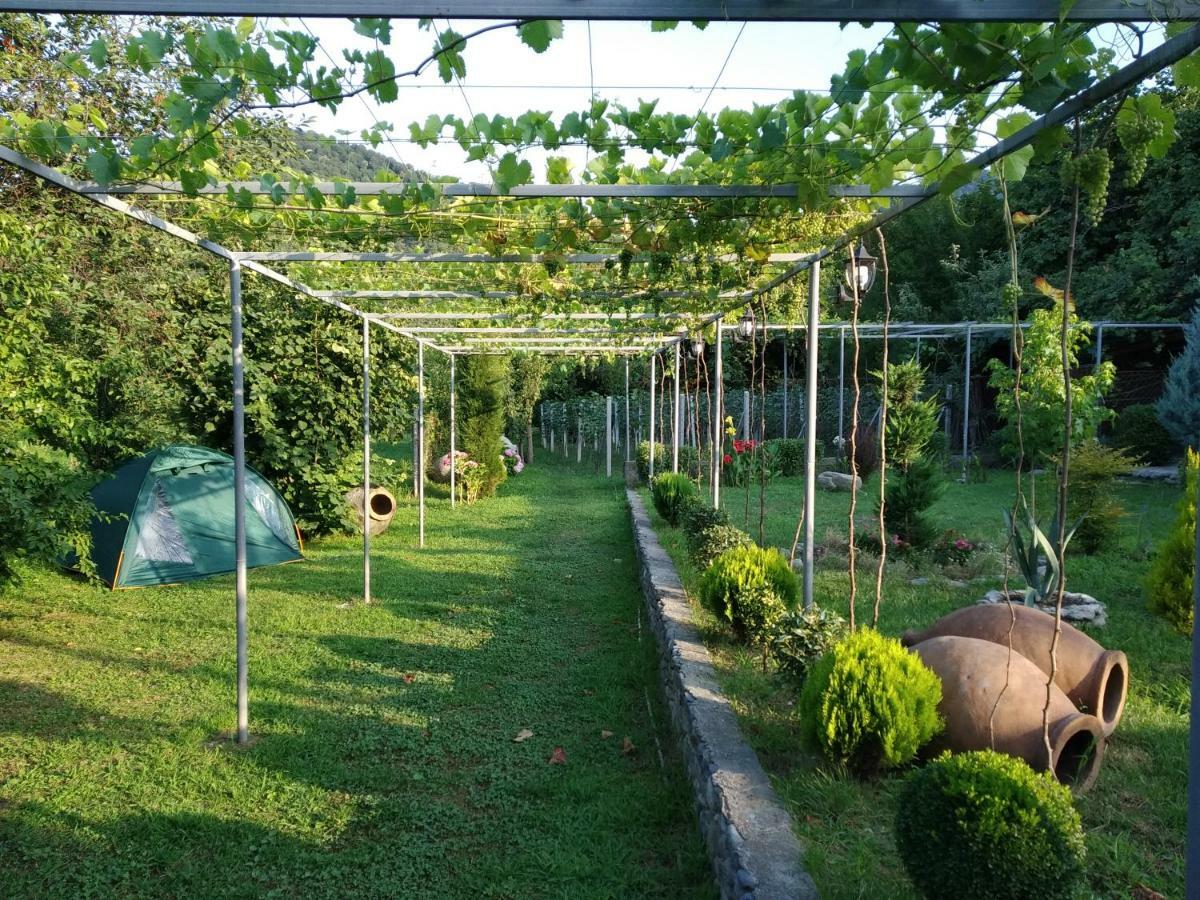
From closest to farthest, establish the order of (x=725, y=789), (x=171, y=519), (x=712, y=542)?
1. (x=725, y=789)
2. (x=712, y=542)
3. (x=171, y=519)

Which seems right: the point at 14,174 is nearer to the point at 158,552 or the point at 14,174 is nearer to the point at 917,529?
the point at 158,552

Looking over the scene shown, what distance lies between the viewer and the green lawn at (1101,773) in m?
2.79

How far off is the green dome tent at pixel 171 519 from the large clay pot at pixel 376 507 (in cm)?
160

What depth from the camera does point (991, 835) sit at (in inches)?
91.0

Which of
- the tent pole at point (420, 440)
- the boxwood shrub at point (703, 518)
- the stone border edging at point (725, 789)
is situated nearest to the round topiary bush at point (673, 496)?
the boxwood shrub at point (703, 518)

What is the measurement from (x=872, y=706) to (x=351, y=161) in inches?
143

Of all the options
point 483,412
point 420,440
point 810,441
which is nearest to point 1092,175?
point 810,441

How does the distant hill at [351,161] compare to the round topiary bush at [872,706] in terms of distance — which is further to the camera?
the distant hill at [351,161]

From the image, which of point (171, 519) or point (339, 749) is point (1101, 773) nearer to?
point (339, 749)

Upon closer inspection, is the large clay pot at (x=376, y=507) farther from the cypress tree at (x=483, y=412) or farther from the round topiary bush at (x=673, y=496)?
the cypress tree at (x=483, y=412)

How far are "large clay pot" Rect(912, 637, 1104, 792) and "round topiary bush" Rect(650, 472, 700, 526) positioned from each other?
6.34m

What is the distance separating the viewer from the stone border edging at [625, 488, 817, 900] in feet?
8.57

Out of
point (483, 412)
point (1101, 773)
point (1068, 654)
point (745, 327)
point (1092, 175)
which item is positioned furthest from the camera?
point (483, 412)

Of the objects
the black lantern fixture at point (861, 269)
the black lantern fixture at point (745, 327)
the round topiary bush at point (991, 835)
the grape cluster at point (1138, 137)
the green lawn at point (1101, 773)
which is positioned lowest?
the green lawn at point (1101, 773)
